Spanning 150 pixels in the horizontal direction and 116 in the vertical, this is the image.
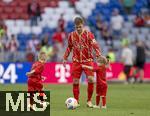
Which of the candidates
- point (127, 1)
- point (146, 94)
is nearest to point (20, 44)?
point (127, 1)

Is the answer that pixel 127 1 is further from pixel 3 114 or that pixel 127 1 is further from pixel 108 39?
pixel 3 114

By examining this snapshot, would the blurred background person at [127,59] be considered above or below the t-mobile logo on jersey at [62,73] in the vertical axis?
above

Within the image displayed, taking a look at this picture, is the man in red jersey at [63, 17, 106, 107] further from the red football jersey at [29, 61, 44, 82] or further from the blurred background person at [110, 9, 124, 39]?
the blurred background person at [110, 9, 124, 39]

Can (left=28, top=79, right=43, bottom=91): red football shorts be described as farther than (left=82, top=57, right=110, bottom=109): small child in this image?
No

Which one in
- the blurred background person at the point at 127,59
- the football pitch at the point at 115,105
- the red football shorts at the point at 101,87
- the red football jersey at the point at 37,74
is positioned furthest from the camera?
the blurred background person at the point at 127,59

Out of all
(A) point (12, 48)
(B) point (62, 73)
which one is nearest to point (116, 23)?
(B) point (62, 73)

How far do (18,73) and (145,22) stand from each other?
8.80 metres

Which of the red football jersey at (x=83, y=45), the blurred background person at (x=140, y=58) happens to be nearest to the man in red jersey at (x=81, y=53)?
the red football jersey at (x=83, y=45)

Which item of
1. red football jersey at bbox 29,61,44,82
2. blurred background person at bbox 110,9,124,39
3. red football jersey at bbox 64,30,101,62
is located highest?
blurred background person at bbox 110,9,124,39

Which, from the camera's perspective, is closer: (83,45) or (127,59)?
(83,45)

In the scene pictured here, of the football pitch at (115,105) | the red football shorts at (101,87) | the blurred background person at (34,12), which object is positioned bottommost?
the football pitch at (115,105)

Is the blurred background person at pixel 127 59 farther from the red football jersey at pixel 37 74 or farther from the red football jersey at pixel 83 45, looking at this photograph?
the red football jersey at pixel 37 74

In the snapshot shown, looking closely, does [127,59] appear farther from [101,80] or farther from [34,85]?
[34,85]

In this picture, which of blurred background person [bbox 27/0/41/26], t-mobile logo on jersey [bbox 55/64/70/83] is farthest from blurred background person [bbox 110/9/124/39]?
t-mobile logo on jersey [bbox 55/64/70/83]
